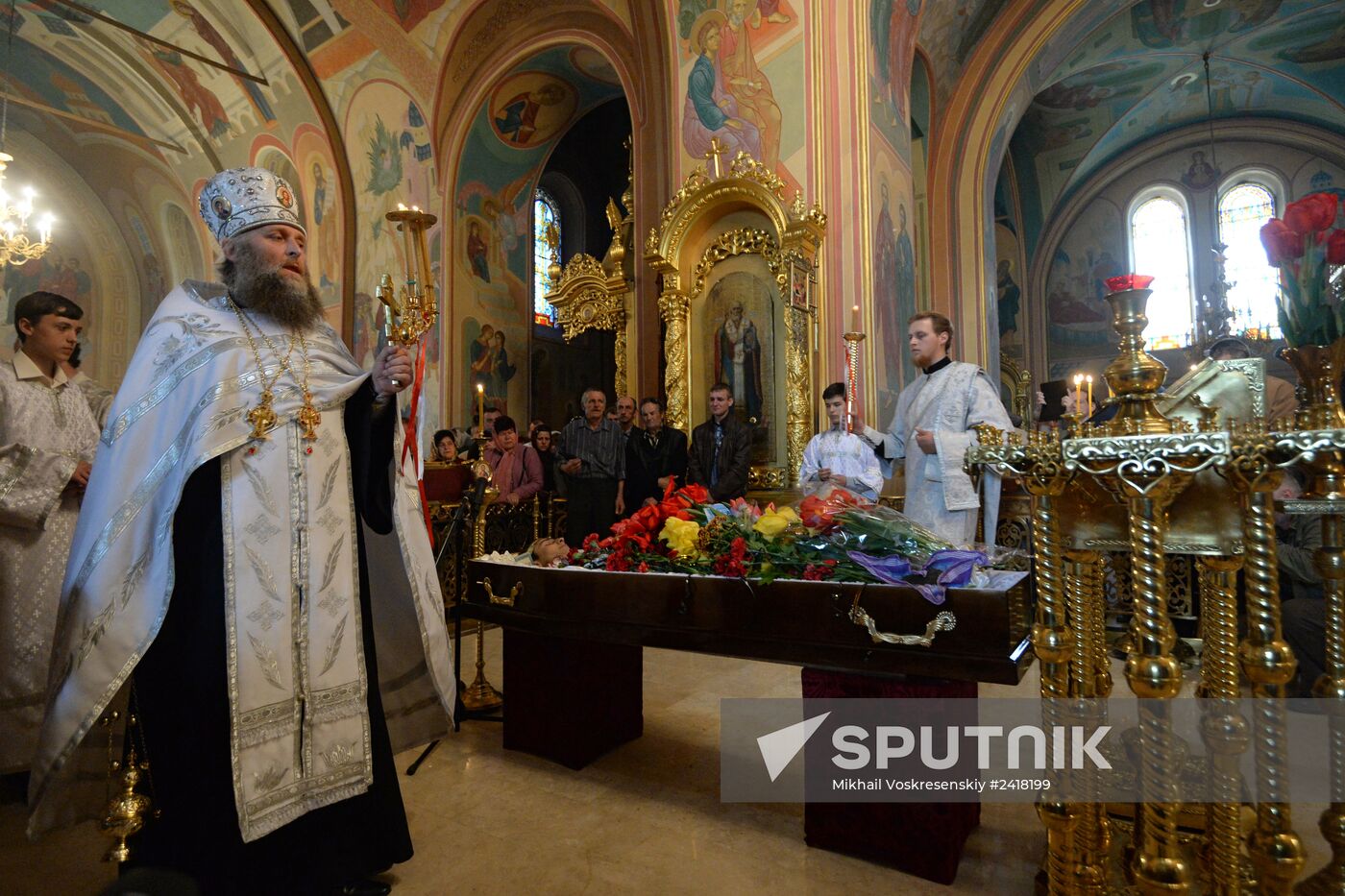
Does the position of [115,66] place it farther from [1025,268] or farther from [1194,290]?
[1194,290]

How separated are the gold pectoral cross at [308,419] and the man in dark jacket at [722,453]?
3.96m

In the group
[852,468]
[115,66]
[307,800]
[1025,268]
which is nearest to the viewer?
[307,800]

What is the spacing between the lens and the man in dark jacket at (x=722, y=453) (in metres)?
6.05

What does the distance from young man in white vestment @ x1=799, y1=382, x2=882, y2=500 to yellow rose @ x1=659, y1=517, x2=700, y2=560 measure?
2.47 metres

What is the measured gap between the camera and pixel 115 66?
9.48m

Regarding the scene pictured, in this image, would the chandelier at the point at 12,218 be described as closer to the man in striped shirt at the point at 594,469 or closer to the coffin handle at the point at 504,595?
the man in striped shirt at the point at 594,469

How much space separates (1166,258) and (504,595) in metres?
19.9

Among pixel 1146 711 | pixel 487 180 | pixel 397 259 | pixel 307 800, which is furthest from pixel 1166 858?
pixel 487 180

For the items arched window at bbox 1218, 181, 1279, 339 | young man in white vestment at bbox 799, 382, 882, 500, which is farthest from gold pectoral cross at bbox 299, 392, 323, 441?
arched window at bbox 1218, 181, 1279, 339

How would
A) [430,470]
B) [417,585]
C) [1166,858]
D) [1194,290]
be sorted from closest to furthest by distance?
[1166,858], [417,585], [430,470], [1194,290]

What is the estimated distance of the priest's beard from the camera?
2363 mm

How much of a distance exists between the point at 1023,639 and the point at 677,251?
18.5 ft

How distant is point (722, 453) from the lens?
241 inches

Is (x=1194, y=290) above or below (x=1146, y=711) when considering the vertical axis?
above
